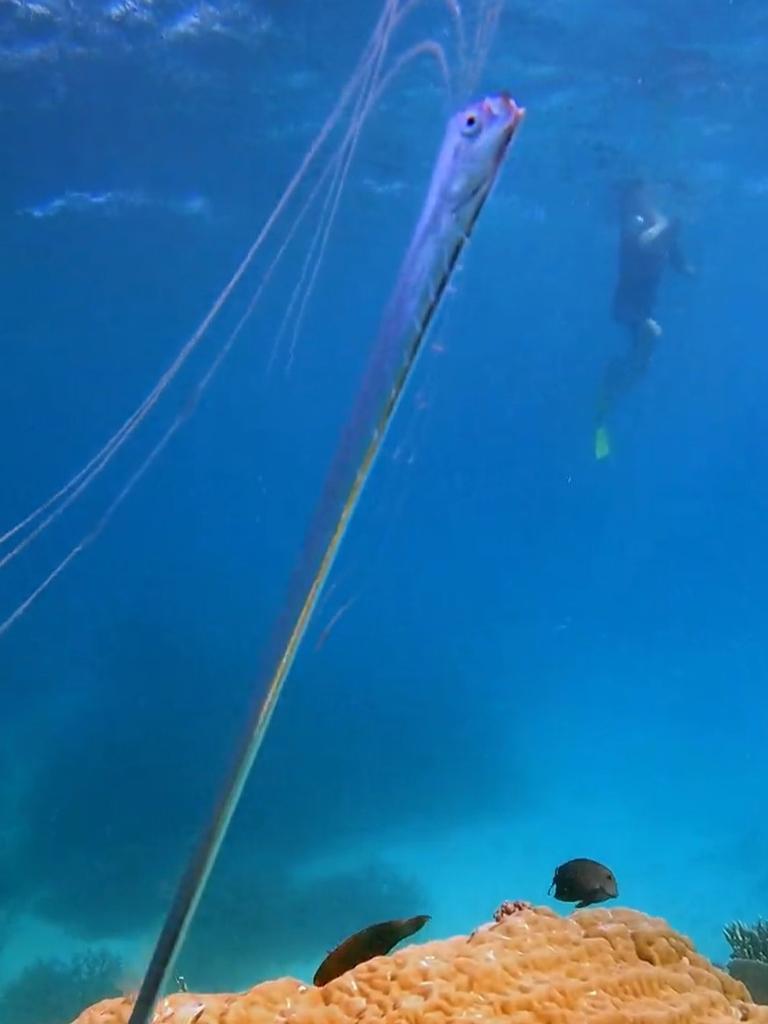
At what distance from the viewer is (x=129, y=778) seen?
19812 millimetres

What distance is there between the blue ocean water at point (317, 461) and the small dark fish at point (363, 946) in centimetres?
150

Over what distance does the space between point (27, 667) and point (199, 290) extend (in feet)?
40.4

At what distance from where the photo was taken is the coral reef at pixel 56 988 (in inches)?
541

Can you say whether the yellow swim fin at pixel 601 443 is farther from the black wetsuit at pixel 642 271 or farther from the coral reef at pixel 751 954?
the coral reef at pixel 751 954

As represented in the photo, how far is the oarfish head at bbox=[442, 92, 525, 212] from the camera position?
3.14ft

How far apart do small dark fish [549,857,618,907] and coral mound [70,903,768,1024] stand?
1.01 meters

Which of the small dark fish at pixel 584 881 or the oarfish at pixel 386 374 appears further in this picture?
the small dark fish at pixel 584 881

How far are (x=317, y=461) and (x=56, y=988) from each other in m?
35.5

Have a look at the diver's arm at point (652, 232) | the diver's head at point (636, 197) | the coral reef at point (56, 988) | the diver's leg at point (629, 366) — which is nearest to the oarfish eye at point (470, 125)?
the coral reef at point (56, 988)

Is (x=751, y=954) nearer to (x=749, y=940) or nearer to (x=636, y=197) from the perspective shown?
(x=749, y=940)

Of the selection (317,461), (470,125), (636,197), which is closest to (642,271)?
(636,197)

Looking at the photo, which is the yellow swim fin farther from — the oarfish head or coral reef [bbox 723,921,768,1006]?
the oarfish head

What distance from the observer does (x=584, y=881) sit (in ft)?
16.0

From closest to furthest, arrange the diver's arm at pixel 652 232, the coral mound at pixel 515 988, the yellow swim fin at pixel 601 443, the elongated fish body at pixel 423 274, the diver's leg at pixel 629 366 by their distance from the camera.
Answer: the elongated fish body at pixel 423 274
the coral mound at pixel 515 988
the yellow swim fin at pixel 601 443
the diver's leg at pixel 629 366
the diver's arm at pixel 652 232
